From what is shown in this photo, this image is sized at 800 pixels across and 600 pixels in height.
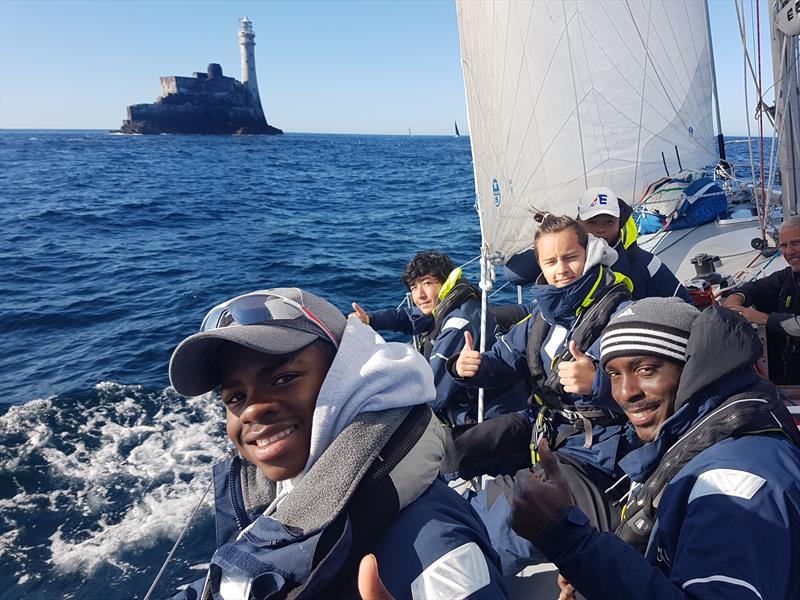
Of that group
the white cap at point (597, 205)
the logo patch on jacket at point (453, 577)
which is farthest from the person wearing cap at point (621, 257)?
the logo patch on jacket at point (453, 577)

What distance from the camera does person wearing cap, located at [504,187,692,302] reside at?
3406mm

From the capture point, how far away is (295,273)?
11.8 meters

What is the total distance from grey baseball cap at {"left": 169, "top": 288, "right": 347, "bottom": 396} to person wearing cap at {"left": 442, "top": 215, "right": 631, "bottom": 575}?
48.8 inches

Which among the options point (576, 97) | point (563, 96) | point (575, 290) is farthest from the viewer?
point (576, 97)

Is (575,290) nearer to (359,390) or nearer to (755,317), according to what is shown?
(755,317)

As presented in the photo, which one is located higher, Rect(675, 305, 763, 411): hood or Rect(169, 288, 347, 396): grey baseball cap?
Rect(169, 288, 347, 396): grey baseball cap

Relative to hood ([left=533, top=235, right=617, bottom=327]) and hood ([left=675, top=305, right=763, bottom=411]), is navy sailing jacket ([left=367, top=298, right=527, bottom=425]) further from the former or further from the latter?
hood ([left=675, top=305, right=763, bottom=411])

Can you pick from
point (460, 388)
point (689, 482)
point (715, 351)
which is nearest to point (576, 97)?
point (460, 388)

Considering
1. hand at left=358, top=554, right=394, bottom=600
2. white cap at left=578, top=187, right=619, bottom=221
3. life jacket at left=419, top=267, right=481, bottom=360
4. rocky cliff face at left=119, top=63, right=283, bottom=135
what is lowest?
hand at left=358, top=554, right=394, bottom=600

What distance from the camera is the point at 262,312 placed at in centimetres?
111

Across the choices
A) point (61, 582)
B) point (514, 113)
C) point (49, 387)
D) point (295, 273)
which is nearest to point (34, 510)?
point (61, 582)

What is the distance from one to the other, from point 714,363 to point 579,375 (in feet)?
2.36

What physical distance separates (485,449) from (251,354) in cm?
181

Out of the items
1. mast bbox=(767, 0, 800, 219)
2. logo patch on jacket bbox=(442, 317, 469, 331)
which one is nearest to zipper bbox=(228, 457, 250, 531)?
logo patch on jacket bbox=(442, 317, 469, 331)
